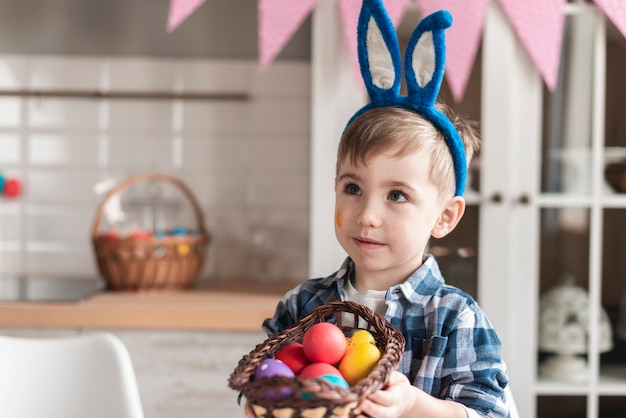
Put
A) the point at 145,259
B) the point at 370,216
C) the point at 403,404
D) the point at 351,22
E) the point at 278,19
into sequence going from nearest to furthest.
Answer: the point at 403,404, the point at 370,216, the point at 278,19, the point at 351,22, the point at 145,259

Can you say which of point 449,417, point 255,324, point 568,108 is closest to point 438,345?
point 449,417

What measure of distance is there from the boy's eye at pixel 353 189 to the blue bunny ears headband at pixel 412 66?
0.38 ft

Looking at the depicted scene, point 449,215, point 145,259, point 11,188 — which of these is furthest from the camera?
point 11,188

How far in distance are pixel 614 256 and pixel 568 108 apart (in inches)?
17.6

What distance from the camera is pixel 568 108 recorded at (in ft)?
7.53

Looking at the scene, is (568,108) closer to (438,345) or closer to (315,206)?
(315,206)

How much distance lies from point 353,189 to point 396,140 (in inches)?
3.5

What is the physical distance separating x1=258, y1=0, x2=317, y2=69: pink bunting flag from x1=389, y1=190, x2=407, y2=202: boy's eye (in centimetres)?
93

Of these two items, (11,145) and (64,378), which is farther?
(11,145)

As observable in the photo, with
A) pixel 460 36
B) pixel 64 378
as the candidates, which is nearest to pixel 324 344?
pixel 64 378

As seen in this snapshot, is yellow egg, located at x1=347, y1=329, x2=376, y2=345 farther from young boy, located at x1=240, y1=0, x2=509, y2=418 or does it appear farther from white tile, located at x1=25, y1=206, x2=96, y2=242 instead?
white tile, located at x1=25, y1=206, x2=96, y2=242

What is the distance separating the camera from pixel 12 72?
2.65 meters

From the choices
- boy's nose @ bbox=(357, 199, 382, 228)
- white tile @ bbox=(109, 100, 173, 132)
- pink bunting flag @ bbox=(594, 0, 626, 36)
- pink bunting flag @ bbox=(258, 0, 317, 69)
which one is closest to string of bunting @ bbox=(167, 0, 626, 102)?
pink bunting flag @ bbox=(258, 0, 317, 69)

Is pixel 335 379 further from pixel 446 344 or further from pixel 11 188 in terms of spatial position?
pixel 11 188
